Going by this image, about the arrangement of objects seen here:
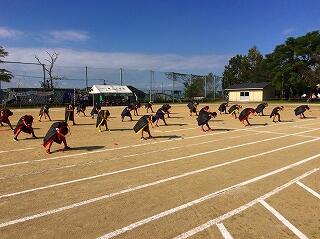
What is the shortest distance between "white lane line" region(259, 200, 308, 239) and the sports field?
2cm

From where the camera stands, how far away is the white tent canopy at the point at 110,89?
4937 cm

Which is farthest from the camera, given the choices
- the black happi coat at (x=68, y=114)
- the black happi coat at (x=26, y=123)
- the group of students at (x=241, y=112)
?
the black happi coat at (x=68, y=114)

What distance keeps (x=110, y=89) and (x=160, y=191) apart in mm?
43641

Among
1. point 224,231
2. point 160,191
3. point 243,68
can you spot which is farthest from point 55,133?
point 243,68

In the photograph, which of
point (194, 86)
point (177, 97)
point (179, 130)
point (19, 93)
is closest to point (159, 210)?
point (179, 130)

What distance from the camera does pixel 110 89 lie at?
167 ft

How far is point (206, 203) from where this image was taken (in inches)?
289

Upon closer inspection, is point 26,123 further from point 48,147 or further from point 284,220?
point 284,220

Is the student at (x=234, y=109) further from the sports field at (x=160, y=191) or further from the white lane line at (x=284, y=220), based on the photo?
the white lane line at (x=284, y=220)

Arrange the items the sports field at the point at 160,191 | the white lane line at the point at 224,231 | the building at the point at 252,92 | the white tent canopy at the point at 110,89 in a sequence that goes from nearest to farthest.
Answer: the white lane line at the point at 224,231
the sports field at the point at 160,191
the white tent canopy at the point at 110,89
the building at the point at 252,92

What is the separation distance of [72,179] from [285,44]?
61.6m

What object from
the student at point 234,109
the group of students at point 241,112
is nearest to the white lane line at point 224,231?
the group of students at point 241,112

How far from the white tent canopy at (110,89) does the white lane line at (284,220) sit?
43.2 metres

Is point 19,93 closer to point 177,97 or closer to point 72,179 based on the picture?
point 177,97
